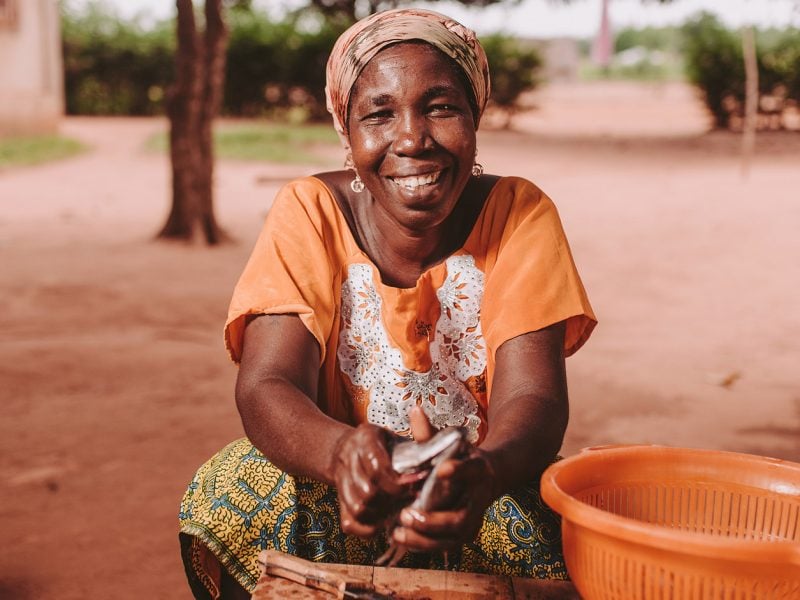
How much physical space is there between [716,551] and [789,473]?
0.41 m

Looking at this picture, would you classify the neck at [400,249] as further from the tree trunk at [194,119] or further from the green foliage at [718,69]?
the green foliage at [718,69]

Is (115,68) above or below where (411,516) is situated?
above

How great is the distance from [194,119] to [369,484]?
Answer: 6.67 m

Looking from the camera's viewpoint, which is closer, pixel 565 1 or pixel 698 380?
pixel 698 380

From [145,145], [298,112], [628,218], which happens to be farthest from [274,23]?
[628,218]

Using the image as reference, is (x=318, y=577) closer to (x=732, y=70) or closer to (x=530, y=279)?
(x=530, y=279)

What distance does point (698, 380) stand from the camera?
15.1ft

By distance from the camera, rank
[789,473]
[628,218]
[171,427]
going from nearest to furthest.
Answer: [789,473] < [171,427] < [628,218]

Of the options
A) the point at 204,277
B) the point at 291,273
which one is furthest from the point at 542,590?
the point at 204,277

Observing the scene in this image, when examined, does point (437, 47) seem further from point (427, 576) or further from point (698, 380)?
point (698, 380)

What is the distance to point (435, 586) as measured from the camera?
1614mm

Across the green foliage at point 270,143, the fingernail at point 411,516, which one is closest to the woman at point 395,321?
the fingernail at point 411,516

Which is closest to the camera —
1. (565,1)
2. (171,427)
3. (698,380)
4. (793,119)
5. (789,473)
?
(789,473)

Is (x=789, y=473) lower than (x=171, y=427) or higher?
higher
